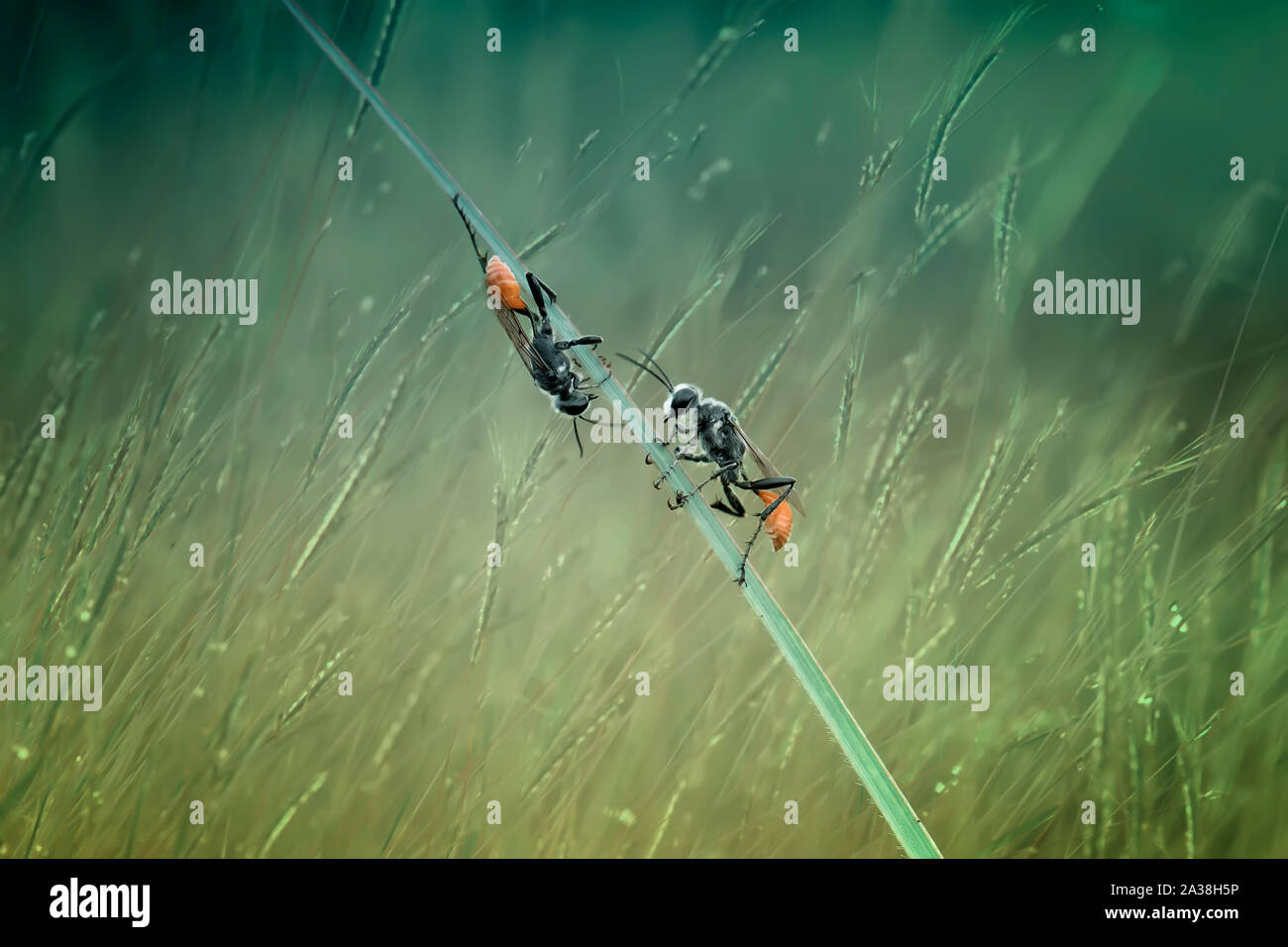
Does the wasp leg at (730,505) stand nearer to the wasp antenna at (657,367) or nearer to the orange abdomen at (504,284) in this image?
the wasp antenna at (657,367)

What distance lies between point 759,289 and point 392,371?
1012 mm

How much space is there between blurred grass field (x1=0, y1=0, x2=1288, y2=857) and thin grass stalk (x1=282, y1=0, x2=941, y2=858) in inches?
19.3

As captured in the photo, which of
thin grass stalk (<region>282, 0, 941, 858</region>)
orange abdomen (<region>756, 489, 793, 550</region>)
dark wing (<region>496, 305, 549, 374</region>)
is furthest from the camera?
dark wing (<region>496, 305, 549, 374</region>)

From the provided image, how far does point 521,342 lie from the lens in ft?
6.30

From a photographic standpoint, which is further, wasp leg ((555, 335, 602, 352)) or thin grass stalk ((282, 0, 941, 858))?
wasp leg ((555, 335, 602, 352))

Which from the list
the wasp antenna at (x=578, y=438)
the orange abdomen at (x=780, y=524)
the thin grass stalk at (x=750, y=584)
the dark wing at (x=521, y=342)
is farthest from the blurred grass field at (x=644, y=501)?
the thin grass stalk at (x=750, y=584)

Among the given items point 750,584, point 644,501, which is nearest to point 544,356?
point 644,501

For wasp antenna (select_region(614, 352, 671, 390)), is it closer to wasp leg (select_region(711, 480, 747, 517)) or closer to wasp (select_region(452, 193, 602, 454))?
wasp (select_region(452, 193, 602, 454))

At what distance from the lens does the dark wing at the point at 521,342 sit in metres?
1.88

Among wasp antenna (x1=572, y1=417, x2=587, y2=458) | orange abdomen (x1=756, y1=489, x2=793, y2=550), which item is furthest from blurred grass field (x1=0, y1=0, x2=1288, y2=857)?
orange abdomen (x1=756, y1=489, x2=793, y2=550)

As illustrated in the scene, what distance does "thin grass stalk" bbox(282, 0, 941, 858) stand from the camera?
129 centimetres

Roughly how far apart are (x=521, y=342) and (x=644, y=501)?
504 mm

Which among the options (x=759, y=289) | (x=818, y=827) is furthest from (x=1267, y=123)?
(x=818, y=827)

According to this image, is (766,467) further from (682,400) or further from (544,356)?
(544,356)
